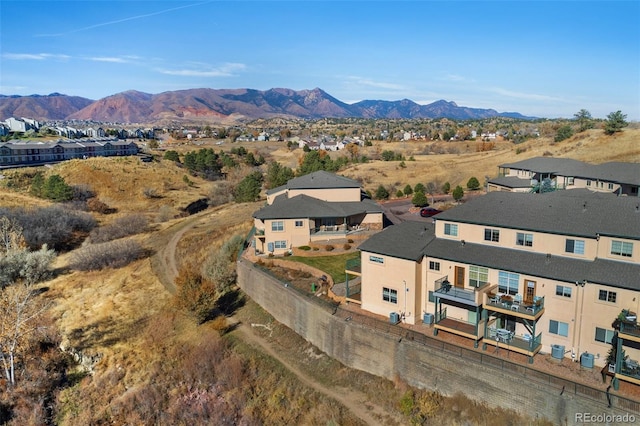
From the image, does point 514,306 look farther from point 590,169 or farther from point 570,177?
point 590,169

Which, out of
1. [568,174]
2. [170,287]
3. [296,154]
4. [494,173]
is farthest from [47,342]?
[296,154]

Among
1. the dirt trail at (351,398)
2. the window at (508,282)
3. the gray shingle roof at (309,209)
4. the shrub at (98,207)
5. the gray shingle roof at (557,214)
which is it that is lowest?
the dirt trail at (351,398)

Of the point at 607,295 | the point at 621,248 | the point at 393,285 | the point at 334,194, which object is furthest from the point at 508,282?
the point at 334,194

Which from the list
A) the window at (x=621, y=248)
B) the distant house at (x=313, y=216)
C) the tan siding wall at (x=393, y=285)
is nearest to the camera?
the window at (x=621, y=248)

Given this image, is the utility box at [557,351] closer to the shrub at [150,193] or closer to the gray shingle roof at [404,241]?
the gray shingle roof at [404,241]

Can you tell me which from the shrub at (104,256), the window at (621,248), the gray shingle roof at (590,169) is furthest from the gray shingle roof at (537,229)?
the shrub at (104,256)
